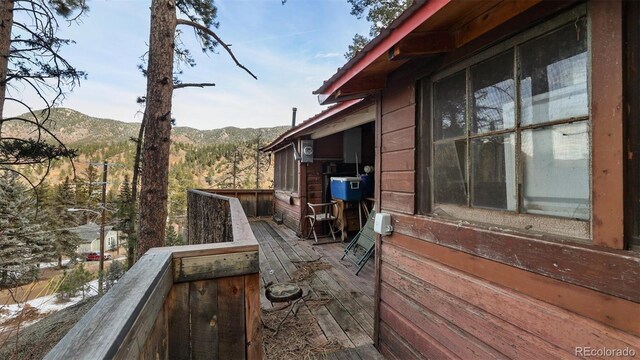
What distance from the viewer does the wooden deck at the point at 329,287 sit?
2516 mm

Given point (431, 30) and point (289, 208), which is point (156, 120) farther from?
point (289, 208)

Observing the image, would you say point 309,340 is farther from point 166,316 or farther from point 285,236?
point 285,236

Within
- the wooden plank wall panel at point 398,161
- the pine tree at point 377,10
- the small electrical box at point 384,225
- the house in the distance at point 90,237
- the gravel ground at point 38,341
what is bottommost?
the house in the distance at point 90,237

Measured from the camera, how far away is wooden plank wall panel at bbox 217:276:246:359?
1.12m

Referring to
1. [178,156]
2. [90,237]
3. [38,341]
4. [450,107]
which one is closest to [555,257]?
[450,107]

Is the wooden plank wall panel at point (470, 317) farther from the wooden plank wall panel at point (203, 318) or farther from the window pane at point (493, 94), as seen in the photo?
the wooden plank wall panel at point (203, 318)

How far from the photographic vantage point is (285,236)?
642cm

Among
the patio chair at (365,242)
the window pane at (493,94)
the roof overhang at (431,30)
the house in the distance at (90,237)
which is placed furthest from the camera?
the house in the distance at (90,237)

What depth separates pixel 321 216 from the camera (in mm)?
5953

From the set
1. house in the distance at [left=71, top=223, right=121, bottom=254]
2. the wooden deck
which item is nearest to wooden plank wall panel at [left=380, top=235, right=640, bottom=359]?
the wooden deck

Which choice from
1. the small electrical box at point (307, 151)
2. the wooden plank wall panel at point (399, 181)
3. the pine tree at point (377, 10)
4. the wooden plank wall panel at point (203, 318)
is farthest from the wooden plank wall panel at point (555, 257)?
the pine tree at point (377, 10)

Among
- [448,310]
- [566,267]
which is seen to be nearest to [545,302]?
[566,267]

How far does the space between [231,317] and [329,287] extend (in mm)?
2631

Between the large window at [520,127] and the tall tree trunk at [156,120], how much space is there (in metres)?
3.04
